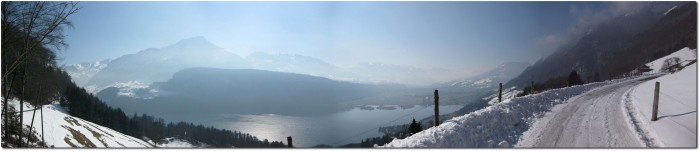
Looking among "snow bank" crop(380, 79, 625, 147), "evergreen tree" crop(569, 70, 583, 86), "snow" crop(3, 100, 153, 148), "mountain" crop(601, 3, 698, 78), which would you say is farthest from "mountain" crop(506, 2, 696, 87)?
"snow" crop(3, 100, 153, 148)

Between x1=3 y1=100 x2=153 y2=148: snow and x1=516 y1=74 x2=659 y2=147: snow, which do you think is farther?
x1=3 y1=100 x2=153 y2=148: snow

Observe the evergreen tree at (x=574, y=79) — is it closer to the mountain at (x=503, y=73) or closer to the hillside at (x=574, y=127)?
the mountain at (x=503, y=73)

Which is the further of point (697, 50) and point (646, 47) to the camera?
point (646, 47)

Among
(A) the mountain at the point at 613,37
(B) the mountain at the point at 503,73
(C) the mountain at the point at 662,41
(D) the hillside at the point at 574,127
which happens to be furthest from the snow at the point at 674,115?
(B) the mountain at the point at 503,73

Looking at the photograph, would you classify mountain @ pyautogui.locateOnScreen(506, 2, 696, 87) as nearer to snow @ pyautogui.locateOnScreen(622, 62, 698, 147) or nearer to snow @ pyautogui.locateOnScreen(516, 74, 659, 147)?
snow @ pyautogui.locateOnScreen(622, 62, 698, 147)

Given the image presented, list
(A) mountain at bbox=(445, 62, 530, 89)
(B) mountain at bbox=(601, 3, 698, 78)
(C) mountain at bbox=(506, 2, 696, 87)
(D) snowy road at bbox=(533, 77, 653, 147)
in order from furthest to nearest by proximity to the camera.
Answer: (A) mountain at bbox=(445, 62, 530, 89) → (C) mountain at bbox=(506, 2, 696, 87) → (B) mountain at bbox=(601, 3, 698, 78) → (D) snowy road at bbox=(533, 77, 653, 147)

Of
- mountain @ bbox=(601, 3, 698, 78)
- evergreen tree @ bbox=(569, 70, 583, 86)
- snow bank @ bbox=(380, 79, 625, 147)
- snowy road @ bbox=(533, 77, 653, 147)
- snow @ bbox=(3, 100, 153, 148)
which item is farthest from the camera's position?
evergreen tree @ bbox=(569, 70, 583, 86)

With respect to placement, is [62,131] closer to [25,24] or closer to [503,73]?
[25,24]

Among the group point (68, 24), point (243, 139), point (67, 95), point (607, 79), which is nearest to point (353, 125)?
point (243, 139)

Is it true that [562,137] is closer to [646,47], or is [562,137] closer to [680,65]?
[680,65]
